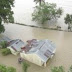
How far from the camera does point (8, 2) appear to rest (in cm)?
1594

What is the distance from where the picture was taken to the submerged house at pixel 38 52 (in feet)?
41.4

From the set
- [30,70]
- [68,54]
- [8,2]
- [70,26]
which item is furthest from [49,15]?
[30,70]

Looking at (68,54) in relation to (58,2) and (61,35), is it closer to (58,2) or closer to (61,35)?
(61,35)

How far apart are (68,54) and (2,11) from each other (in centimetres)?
699

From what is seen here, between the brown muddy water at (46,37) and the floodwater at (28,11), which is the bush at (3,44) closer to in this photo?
the brown muddy water at (46,37)

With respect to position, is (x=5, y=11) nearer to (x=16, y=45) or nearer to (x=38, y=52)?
(x=16, y=45)

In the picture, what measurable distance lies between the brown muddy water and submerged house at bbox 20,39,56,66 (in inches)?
19.4

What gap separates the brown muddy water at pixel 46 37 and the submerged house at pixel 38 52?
1.62 ft

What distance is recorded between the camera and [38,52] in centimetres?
1277

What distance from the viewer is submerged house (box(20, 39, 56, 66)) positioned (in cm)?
1262

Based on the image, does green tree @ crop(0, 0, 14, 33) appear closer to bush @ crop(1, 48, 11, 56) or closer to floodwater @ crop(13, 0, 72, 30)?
bush @ crop(1, 48, 11, 56)

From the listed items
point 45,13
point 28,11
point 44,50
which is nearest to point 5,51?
point 44,50

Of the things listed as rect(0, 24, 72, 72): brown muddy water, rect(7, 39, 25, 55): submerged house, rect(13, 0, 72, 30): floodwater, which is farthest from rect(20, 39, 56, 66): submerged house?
rect(13, 0, 72, 30): floodwater

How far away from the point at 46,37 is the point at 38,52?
A: 15.6 ft
